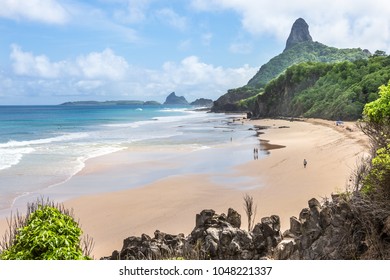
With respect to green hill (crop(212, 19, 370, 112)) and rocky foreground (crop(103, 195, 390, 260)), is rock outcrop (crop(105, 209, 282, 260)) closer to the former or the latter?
rocky foreground (crop(103, 195, 390, 260))

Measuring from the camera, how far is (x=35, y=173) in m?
26.3

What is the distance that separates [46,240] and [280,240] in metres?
6.76

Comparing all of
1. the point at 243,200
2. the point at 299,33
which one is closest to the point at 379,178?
the point at 243,200

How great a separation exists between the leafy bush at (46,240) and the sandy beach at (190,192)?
756cm

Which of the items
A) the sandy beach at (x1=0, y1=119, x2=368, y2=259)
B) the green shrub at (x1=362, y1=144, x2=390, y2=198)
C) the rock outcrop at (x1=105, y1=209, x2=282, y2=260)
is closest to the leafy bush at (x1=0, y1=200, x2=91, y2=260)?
the rock outcrop at (x1=105, y1=209, x2=282, y2=260)

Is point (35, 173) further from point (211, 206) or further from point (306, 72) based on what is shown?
point (306, 72)

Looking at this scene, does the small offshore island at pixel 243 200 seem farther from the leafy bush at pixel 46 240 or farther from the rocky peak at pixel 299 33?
the rocky peak at pixel 299 33

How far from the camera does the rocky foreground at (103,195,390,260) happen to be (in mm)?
9008

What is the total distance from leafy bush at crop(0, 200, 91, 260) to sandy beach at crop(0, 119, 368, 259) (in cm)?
756

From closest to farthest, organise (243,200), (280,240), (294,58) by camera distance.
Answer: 1. (280,240)
2. (243,200)
3. (294,58)

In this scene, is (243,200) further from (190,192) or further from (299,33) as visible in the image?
(299,33)

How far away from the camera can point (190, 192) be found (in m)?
20.9
